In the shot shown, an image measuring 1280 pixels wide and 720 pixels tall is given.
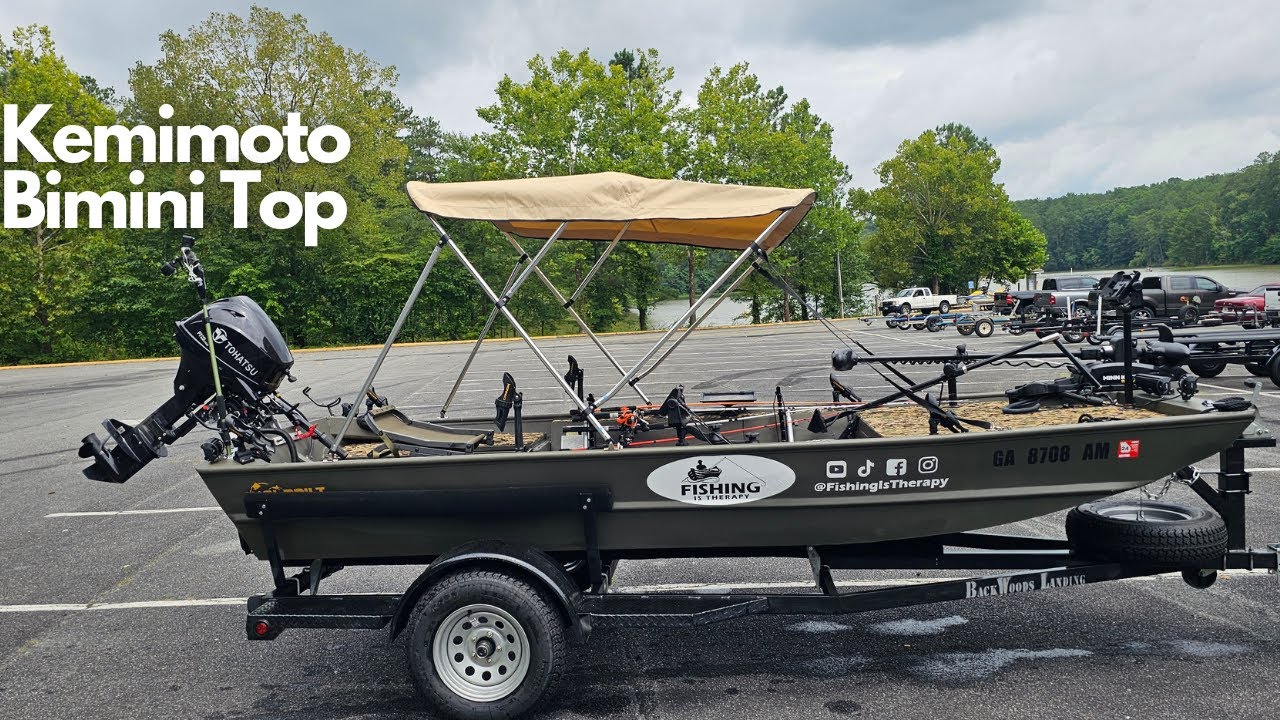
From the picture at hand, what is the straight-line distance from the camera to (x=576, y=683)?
417 cm

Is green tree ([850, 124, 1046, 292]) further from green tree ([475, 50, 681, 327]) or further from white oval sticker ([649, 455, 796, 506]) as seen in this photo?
white oval sticker ([649, 455, 796, 506])

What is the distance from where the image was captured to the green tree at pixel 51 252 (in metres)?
34.5

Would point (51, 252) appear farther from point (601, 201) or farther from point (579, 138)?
point (601, 201)

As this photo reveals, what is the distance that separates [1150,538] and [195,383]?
4.66 m

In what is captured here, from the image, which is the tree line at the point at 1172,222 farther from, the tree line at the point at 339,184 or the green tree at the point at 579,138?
the green tree at the point at 579,138

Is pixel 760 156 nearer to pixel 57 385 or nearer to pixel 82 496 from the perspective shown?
pixel 57 385

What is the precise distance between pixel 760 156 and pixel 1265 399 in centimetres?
3378

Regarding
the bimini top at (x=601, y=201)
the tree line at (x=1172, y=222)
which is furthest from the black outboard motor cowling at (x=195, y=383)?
the tree line at (x=1172, y=222)

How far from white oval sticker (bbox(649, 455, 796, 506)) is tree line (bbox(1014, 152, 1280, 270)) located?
99.6 metres

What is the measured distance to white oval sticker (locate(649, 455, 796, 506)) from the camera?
3768 millimetres

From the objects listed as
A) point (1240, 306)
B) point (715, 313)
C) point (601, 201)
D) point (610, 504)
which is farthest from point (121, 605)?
point (715, 313)

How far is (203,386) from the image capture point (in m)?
4.36

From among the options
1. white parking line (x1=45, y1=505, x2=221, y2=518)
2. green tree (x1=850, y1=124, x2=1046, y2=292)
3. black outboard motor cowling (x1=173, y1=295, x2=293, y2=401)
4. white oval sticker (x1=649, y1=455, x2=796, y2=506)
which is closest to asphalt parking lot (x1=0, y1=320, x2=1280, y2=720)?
white parking line (x1=45, y1=505, x2=221, y2=518)

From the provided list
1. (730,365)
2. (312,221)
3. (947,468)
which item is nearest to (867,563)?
(947,468)
